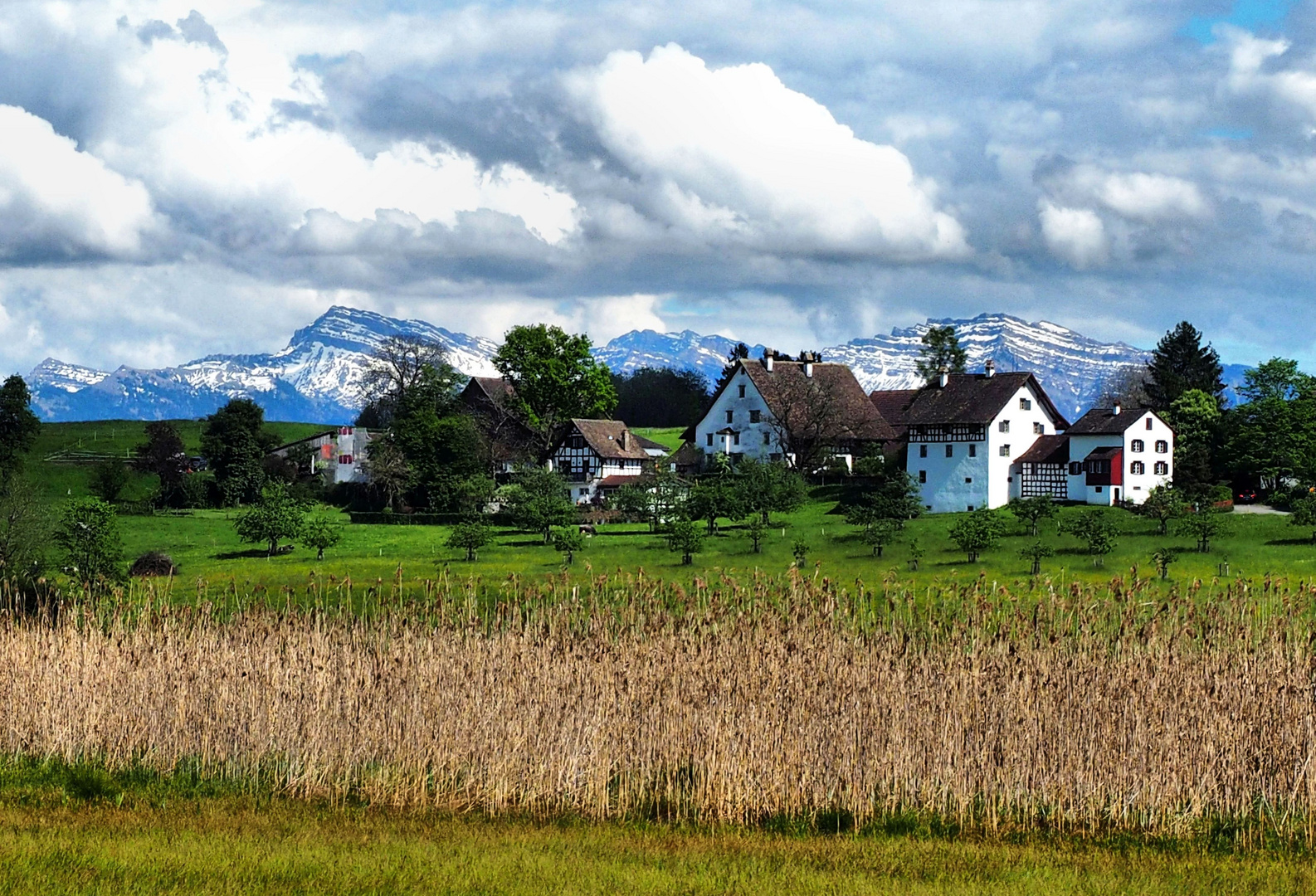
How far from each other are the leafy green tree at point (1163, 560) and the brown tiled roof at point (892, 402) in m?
48.9

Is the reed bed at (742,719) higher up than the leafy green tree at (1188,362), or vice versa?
the leafy green tree at (1188,362)

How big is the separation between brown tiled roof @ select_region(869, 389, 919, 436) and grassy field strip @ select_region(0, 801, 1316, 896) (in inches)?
3387

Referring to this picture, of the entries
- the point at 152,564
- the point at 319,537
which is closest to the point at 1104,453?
the point at 319,537

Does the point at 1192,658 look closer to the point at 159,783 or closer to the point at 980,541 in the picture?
the point at 159,783

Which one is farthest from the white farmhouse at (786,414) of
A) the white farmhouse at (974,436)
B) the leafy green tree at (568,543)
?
the leafy green tree at (568,543)

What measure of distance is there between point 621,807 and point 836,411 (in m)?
81.4

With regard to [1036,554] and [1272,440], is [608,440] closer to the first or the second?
[1272,440]

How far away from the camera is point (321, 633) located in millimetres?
19328

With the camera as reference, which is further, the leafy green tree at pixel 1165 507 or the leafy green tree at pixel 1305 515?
the leafy green tree at pixel 1165 507

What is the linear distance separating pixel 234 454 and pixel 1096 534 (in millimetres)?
72970

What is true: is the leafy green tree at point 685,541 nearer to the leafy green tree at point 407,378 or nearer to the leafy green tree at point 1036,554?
the leafy green tree at point 1036,554

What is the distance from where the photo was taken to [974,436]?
82125 millimetres

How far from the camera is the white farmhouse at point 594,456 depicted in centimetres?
10200

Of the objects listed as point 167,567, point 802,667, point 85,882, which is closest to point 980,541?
point 167,567
